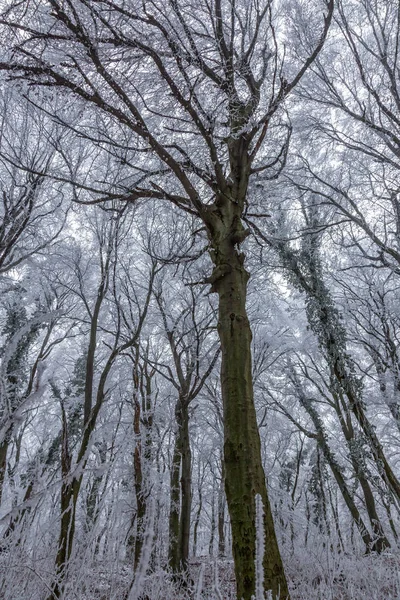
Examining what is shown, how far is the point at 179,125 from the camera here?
443cm

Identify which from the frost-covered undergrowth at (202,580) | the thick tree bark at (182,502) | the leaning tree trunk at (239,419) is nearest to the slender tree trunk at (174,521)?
the thick tree bark at (182,502)

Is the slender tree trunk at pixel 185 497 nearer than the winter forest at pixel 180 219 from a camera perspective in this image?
No

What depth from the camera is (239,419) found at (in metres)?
2.38

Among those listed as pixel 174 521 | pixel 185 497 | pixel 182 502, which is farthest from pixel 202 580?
pixel 174 521

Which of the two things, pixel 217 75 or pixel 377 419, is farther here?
pixel 377 419

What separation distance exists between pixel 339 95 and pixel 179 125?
3101 mm

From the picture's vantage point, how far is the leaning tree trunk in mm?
2018

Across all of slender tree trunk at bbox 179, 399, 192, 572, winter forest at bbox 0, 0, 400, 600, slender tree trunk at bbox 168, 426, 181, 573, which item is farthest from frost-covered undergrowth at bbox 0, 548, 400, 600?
slender tree trunk at bbox 179, 399, 192, 572

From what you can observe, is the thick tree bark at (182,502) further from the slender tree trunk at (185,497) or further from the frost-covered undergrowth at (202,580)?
the frost-covered undergrowth at (202,580)

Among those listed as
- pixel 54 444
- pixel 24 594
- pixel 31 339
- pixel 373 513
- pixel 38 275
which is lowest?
pixel 24 594

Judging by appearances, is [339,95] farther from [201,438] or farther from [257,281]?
[201,438]

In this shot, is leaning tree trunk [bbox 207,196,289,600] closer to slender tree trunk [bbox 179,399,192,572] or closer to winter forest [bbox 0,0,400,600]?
winter forest [bbox 0,0,400,600]

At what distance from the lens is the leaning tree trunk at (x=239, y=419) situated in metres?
2.02

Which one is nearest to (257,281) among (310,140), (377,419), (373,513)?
(310,140)
